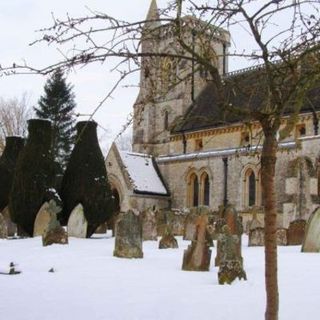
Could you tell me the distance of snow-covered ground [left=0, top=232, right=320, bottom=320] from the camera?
20.0 feet

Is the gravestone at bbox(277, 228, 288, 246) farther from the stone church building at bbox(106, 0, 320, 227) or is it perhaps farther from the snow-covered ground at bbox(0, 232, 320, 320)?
the stone church building at bbox(106, 0, 320, 227)

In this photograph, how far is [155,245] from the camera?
593 inches

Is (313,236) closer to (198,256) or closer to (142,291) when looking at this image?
(198,256)

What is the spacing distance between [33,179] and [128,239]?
8.22 m

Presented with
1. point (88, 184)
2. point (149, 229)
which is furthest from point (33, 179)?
point (149, 229)

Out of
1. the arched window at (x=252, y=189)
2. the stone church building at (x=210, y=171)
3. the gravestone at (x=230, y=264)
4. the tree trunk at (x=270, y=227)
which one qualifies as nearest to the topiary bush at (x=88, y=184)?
the stone church building at (x=210, y=171)

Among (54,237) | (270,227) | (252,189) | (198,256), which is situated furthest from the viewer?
(252,189)

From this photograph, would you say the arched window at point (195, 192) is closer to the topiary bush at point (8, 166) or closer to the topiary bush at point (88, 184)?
the topiary bush at point (8, 166)

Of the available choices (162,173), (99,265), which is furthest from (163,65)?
(162,173)

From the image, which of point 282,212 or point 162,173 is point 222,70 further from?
point 282,212

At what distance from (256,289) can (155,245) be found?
306 inches

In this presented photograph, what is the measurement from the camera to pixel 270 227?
14.4 feet

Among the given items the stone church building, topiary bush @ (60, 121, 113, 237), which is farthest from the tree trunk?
the stone church building

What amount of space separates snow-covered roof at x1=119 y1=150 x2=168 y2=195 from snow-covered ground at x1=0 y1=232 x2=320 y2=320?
700 inches
